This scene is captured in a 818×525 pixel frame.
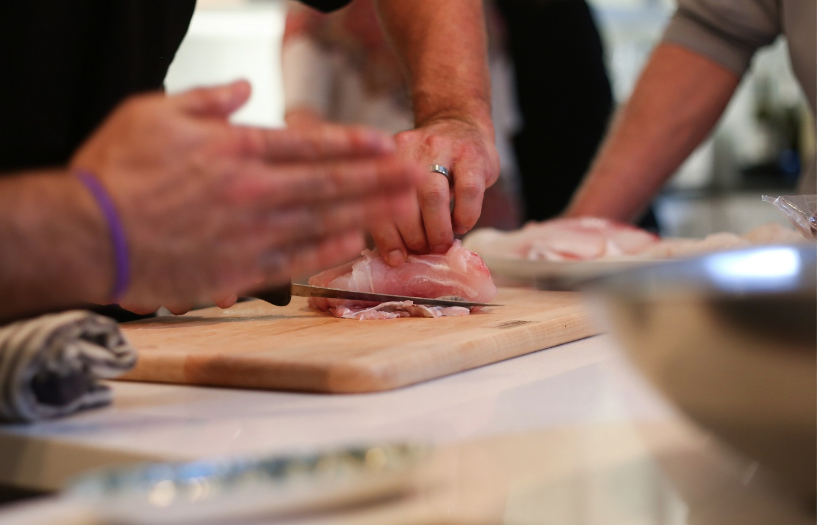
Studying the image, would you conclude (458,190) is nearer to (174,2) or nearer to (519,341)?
(519,341)

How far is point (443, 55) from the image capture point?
178cm

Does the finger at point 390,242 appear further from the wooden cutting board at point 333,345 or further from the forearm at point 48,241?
the forearm at point 48,241

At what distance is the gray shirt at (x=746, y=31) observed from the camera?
197 cm

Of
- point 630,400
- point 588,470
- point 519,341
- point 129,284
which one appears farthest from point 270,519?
point 519,341

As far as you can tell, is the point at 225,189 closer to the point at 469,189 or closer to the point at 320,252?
the point at 320,252

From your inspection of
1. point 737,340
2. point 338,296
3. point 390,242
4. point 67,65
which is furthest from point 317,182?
point 67,65

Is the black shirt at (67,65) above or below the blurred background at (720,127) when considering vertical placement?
above

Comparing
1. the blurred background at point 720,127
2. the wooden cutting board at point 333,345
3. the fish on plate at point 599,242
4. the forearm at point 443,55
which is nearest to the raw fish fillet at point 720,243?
the fish on plate at point 599,242

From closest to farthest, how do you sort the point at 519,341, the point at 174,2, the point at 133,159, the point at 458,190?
the point at 133,159 → the point at 519,341 → the point at 458,190 → the point at 174,2

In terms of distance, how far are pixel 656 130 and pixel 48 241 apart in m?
1.89

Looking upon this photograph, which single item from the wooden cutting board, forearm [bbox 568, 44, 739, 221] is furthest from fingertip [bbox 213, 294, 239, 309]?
forearm [bbox 568, 44, 739, 221]

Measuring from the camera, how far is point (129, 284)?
785mm

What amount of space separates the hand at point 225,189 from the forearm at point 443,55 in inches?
33.0

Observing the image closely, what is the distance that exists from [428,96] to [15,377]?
1120 millimetres
